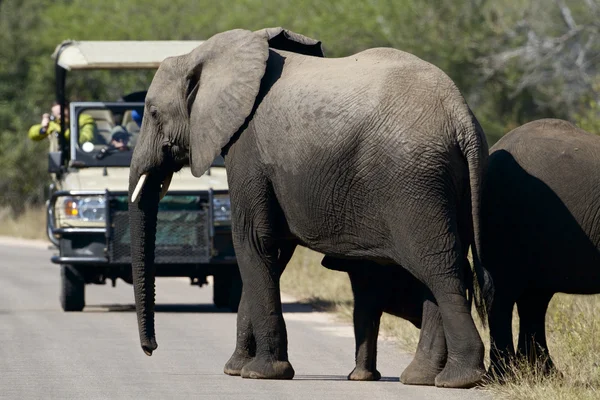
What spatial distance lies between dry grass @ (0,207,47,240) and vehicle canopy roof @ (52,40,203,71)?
619 inches

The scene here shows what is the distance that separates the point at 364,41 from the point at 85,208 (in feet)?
60.2

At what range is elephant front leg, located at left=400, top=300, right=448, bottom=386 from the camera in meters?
9.34

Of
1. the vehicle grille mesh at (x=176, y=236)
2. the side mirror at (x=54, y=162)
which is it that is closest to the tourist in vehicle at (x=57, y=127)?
the side mirror at (x=54, y=162)

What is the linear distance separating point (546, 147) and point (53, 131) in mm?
9353

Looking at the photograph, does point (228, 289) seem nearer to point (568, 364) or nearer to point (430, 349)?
point (568, 364)

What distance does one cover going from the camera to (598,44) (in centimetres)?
2814

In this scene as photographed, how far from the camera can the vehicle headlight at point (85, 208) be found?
48.5 ft

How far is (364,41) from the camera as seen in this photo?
107 feet

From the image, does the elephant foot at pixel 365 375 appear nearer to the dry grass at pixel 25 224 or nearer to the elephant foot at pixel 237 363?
the elephant foot at pixel 237 363

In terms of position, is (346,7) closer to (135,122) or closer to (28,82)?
(28,82)

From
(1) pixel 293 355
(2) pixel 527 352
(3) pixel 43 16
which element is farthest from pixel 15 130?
(2) pixel 527 352

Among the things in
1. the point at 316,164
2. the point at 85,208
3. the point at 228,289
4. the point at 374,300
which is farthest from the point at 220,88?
the point at 228,289

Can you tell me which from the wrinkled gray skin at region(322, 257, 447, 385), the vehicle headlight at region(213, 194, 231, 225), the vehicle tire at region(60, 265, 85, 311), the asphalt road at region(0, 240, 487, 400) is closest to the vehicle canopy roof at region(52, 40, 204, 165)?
the vehicle tire at region(60, 265, 85, 311)

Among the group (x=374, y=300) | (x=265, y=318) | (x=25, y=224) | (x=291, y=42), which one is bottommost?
(x=25, y=224)
